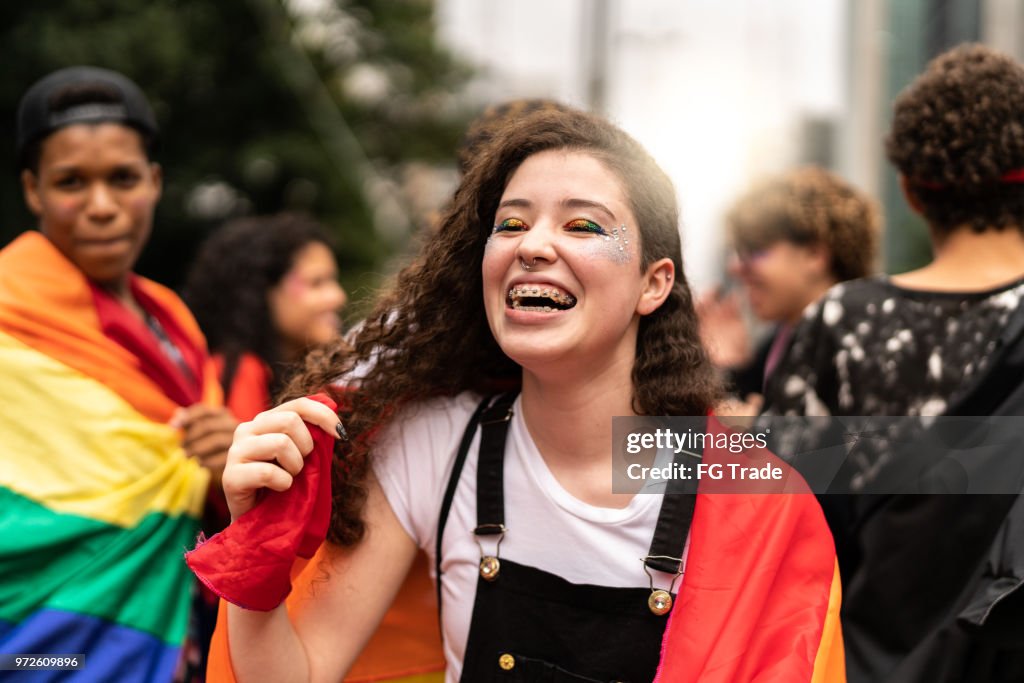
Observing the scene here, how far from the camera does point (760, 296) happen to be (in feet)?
13.5

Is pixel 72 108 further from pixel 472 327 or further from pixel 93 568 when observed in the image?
pixel 472 327

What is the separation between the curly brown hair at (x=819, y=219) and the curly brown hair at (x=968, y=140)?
131cm

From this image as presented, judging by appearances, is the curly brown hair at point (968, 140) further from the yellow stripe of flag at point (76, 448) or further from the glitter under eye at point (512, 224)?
the yellow stripe of flag at point (76, 448)

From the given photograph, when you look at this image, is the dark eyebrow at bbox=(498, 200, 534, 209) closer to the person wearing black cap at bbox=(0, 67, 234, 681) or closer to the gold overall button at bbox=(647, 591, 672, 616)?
the gold overall button at bbox=(647, 591, 672, 616)

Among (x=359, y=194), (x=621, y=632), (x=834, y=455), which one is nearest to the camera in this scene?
(x=621, y=632)

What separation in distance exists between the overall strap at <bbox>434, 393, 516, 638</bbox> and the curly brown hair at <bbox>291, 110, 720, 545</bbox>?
0.07 meters

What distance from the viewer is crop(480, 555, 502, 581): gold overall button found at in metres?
2.09

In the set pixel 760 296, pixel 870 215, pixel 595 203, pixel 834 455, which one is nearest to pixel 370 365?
pixel 595 203

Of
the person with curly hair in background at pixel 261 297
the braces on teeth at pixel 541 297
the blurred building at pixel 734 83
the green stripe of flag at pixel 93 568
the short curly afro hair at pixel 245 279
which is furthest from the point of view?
the blurred building at pixel 734 83

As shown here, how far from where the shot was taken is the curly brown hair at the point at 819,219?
4.01 metres

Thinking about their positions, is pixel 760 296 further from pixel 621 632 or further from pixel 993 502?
pixel 621 632

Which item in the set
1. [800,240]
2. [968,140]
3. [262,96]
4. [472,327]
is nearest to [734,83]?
[800,240]

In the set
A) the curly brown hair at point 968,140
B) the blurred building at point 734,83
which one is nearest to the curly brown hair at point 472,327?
the curly brown hair at point 968,140

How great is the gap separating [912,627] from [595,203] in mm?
1191
